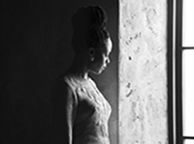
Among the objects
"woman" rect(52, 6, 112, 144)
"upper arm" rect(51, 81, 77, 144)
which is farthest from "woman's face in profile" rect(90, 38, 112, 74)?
"upper arm" rect(51, 81, 77, 144)

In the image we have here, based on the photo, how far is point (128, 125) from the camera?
8.47 ft

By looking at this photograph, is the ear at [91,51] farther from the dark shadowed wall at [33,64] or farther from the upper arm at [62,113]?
the dark shadowed wall at [33,64]

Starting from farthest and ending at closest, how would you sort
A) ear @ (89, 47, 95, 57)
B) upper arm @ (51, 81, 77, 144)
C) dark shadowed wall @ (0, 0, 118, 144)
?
dark shadowed wall @ (0, 0, 118, 144) → ear @ (89, 47, 95, 57) → upper arm @ (51, 81, 77, 144)

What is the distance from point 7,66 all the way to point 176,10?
1071 mm

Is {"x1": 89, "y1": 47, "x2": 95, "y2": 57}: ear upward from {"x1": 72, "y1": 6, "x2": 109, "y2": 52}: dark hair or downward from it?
downward

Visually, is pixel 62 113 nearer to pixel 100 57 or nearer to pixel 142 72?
pixel 100 57

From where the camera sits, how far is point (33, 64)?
8.51ft

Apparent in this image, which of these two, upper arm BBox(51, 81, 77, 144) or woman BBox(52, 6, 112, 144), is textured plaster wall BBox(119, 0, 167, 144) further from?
upper arm BBox(51, 81, 77, 144)

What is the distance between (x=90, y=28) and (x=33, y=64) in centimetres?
65

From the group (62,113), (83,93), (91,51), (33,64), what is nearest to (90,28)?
(91,51)

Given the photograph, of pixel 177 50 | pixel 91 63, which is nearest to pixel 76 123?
pixel 91 63

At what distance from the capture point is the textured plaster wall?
101 inches

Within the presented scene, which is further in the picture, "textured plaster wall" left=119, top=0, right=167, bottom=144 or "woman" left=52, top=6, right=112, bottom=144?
"textured plaster wall" left=119, top=0, right=167, bottom=144

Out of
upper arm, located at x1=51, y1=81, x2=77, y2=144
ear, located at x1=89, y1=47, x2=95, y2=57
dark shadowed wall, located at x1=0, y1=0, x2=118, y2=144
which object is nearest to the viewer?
upper arm, located at x1=51, y1=81, x2=77, y2=144
